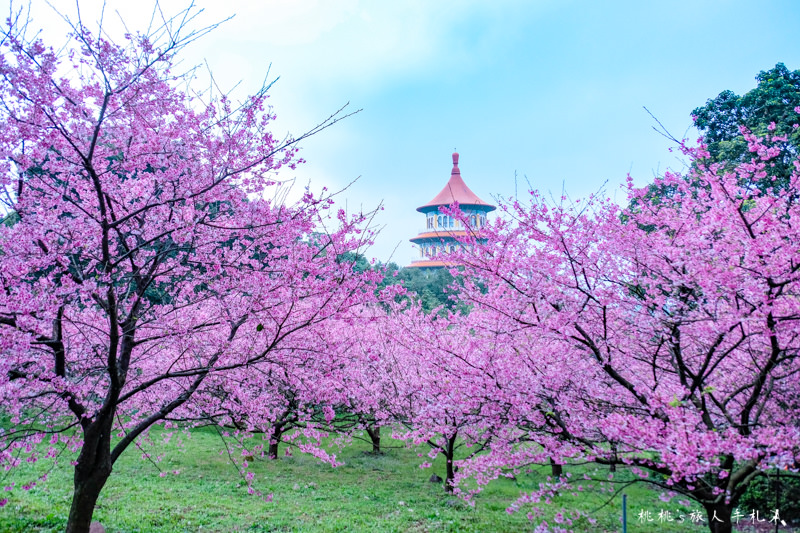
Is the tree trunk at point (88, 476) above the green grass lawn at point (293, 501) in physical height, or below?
above

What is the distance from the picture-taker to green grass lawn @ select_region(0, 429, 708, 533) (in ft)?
24.7

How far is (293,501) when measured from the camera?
901cm

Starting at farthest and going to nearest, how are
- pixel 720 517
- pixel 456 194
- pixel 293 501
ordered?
pixel 456 194
pixel 293 501
pixel 720 517

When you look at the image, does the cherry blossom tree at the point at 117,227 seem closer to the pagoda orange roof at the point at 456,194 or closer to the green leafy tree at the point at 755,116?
the green leafy tree at the point at 755,116

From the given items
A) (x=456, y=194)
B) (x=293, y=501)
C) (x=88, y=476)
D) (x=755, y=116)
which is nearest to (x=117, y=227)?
(x=88, y=476)

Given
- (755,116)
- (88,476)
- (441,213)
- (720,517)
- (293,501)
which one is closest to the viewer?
(720,517)

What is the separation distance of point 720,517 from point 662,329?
175cm

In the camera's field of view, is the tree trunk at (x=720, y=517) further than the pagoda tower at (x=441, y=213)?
No

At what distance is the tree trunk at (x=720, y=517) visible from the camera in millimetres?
4352

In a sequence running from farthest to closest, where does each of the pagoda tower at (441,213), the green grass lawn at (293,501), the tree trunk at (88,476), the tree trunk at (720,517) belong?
the pagoda tower at (441,213) < the green grass lawn at (293,501) < the tree trunk at (88,476) < the tree trunk at (720,517)

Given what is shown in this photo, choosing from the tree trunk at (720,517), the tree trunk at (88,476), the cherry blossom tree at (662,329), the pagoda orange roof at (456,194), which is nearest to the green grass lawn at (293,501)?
the tree trunk at (88,476)

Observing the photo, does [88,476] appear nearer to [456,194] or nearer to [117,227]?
[117,227]

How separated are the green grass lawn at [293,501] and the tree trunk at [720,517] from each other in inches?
105

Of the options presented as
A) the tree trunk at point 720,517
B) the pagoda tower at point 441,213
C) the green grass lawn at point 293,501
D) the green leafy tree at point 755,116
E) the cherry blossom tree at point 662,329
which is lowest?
the green grass lawn at point 293,501
